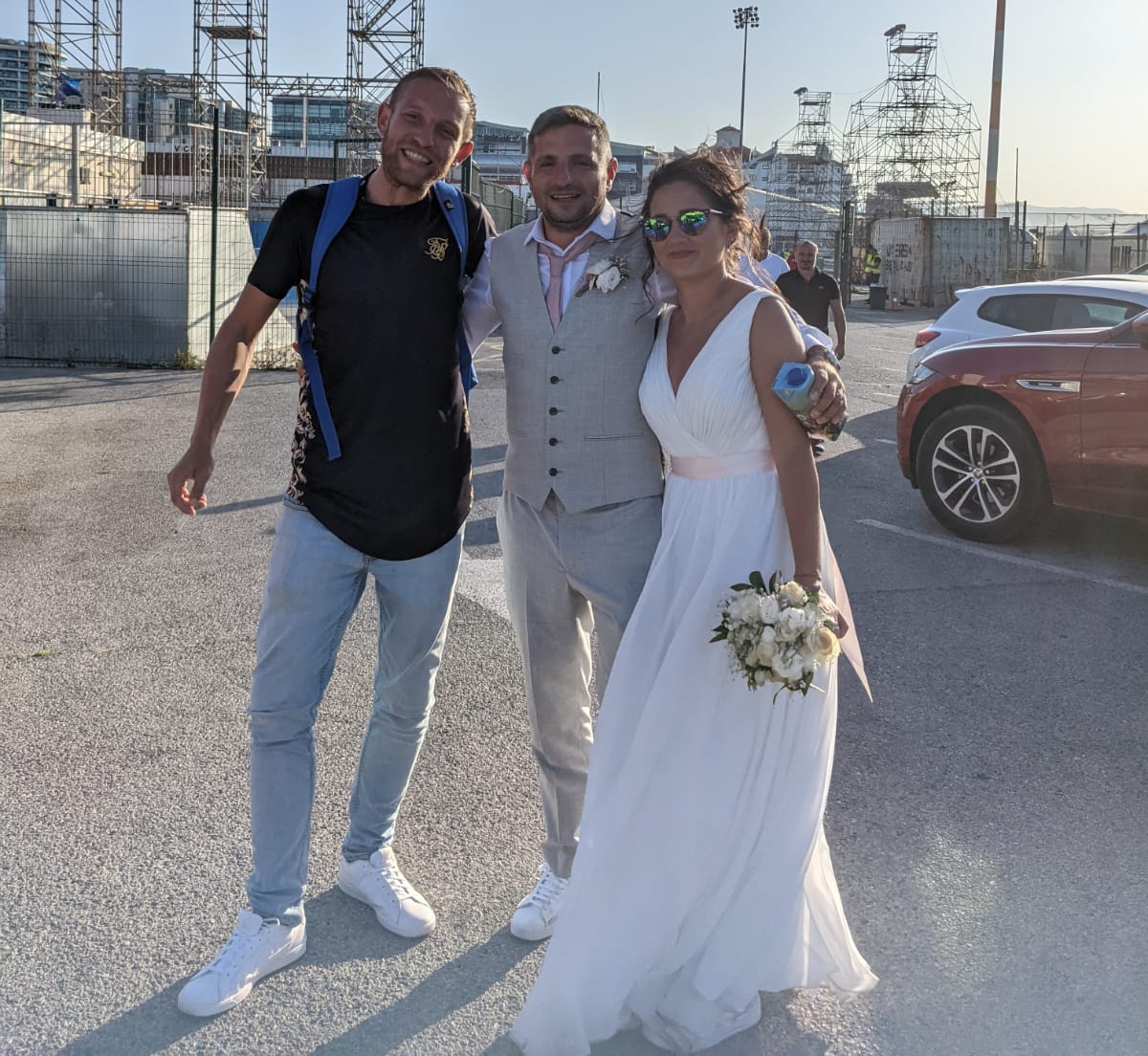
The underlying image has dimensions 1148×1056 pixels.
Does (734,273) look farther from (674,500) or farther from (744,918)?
(744,918)

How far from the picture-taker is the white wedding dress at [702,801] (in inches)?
106

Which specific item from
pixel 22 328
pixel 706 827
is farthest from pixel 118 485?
pixel 22 328

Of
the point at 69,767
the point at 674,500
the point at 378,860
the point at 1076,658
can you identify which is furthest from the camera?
the point at 1076,658

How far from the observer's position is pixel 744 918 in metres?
2.73

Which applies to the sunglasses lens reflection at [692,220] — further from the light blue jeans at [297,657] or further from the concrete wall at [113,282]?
the concrete wall at [113,282]

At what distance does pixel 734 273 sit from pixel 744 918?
1.47 metres

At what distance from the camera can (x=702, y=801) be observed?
277 centimetres

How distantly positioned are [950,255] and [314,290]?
121 feet

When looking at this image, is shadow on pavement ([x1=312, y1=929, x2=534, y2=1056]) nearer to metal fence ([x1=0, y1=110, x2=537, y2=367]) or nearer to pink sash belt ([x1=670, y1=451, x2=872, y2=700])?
pink sash belt ([x1=670, y1=451, x2=872, y2=700])

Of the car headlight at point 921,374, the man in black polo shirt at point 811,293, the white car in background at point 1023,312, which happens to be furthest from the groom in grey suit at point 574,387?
the man in black polo shirt at point 811,293

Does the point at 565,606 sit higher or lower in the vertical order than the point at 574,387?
lower

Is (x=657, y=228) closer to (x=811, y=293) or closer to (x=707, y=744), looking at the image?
(x=707, y=744)

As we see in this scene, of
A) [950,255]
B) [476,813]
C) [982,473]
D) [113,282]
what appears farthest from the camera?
[950,255]

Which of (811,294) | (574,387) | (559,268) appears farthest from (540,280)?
(811,294)
